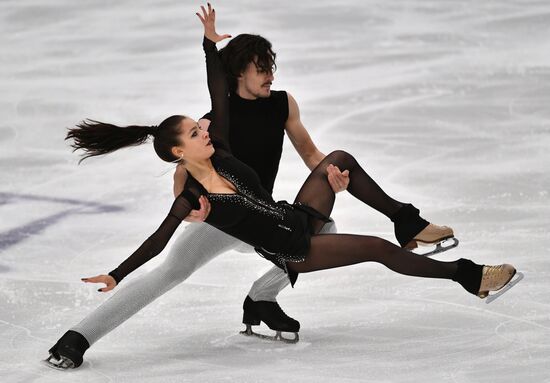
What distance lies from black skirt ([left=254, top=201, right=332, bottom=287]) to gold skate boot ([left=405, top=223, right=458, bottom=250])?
435 mm

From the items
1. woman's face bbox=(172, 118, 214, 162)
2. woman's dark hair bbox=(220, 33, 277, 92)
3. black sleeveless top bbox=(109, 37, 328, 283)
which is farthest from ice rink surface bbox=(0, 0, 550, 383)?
woman's dark hair bbox=(220, 33, 277, 92)

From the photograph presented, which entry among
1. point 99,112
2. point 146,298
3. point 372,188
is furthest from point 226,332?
point 99,112

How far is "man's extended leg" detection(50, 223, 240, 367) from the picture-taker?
4.57 meters

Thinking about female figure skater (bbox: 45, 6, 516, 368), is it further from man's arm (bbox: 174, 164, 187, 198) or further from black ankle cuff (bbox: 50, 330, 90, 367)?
black ankle cuff (bbox: 50, 330, 90, 367)

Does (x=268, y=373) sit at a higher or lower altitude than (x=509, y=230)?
lower

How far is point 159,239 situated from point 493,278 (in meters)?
1.31

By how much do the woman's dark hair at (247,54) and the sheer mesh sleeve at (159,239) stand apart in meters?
0.71

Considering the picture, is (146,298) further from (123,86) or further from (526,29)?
(526,29)

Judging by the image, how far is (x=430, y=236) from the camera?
4.95 metres

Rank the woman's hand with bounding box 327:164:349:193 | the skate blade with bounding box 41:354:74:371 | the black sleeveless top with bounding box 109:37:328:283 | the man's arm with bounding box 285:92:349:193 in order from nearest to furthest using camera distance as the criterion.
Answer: the black sleeveless top with bounding box 109:37:328:283 < the skate blade with bounding box 41:354:74:371 < the woman's hand with bounding box 327:164:349:193 < the man's arm with bounding box 285:92:349:193

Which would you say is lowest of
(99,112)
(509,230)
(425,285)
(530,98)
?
(425,285)

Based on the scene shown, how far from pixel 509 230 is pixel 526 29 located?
405cm

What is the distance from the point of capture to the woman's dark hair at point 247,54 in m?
4.90

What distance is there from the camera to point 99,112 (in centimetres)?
848
